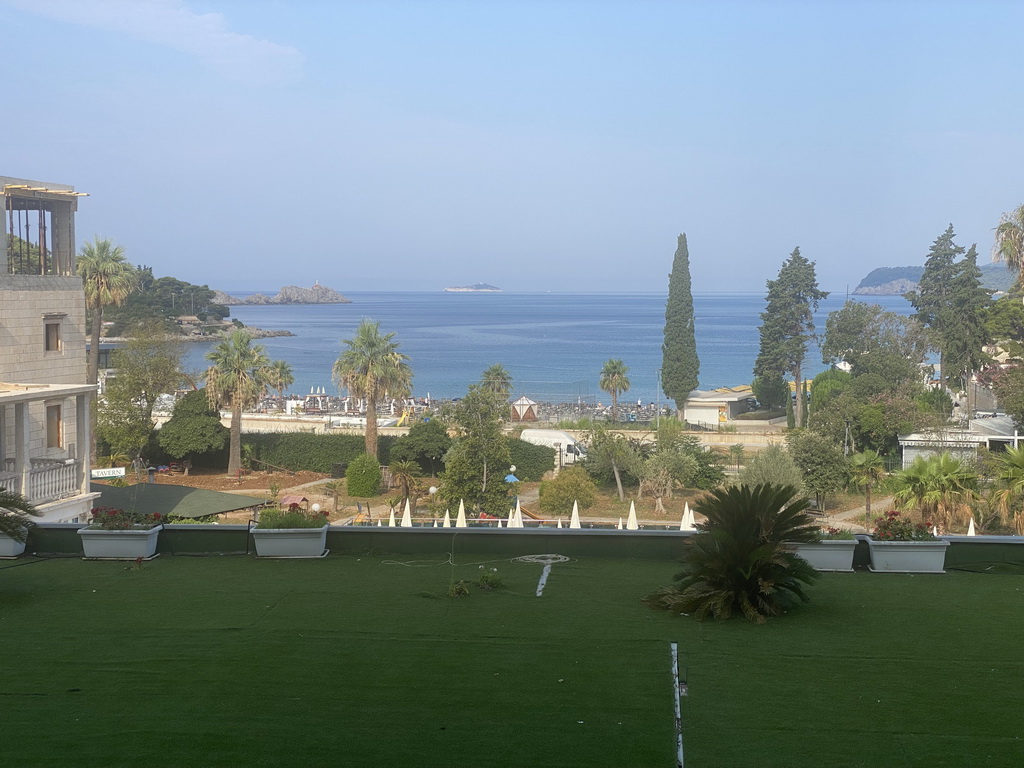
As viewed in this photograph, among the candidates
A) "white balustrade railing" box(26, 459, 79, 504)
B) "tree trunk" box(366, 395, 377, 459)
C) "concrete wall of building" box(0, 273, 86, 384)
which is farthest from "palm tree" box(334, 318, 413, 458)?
"white balustrade railing" box(26, 459, 79, 504)

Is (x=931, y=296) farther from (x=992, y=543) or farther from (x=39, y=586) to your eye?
(x=39, y=586)

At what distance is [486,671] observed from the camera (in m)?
6.38

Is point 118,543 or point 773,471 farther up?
point 118,543

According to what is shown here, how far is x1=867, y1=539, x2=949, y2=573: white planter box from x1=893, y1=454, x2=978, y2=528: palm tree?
52.4 ft

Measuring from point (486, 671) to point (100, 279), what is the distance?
141 feet

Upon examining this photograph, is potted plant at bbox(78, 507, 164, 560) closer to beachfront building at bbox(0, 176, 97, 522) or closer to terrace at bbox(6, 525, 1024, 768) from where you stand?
terrace at bbox(6, 525, 1024, 768)

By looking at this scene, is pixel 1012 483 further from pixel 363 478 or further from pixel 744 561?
pixel 363 478

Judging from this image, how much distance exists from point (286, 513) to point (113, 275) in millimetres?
38475

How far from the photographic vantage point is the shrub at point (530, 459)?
43656 mm

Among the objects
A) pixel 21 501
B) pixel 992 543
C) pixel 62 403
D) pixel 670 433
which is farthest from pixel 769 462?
pixel 21 501

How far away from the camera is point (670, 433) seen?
133 feet

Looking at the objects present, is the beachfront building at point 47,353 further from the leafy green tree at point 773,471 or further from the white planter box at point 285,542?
the leafy green tree at point 773,471

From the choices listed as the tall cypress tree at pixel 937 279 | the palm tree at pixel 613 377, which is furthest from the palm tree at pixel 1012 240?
the palm tree at pixel 613 377

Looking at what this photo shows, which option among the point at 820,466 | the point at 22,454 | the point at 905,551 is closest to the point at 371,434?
the point at 820,466
